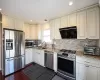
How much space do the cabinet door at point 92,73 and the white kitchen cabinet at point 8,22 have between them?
11.2ft

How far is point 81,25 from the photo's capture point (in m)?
2.60

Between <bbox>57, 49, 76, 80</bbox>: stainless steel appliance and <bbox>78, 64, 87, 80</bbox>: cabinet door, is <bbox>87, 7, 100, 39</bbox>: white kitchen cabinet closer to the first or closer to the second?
<bbox>57, 49, 76, 80</bbox>: stainless steel appliance

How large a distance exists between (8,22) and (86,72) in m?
3.52

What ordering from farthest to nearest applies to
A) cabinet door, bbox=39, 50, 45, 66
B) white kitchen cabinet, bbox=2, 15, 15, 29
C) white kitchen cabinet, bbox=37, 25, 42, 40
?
white kitchen cabinet, bbox=37, 25, 42, 40 < cabinet door, bbox=39, 50, 45, 66 < white kitchen cabinet, bbox=2, 15, 15, 29

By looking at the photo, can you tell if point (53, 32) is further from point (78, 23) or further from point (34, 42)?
point (34, 42)

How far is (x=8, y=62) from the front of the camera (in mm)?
2969

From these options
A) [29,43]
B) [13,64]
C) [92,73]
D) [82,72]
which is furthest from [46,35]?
[92,73]

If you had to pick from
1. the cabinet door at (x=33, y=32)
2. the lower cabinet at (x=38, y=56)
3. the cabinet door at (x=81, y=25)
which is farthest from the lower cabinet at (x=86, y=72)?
the cabinet door at (x=33, y=32)

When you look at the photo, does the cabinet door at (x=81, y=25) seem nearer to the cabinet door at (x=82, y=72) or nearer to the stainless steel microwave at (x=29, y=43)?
the cabinet door at (x=82, y=72)

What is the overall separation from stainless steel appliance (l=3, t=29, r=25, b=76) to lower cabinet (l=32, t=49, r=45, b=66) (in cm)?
87

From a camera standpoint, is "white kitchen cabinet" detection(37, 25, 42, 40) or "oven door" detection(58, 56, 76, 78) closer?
"oven door" detection(58, 56, 76, 78)

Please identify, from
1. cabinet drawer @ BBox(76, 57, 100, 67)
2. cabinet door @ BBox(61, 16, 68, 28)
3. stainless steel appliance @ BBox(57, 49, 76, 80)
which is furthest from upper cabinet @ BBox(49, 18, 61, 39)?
cabinet drawer @ BBox(76, 57, 100, 67)

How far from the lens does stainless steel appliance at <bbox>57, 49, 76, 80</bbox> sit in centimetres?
245

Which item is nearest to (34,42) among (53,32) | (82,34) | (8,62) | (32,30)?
(32,30)
